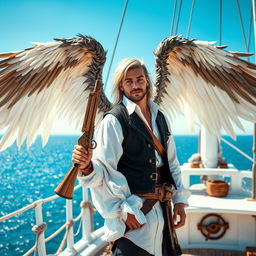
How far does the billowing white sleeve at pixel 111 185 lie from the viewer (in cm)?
134

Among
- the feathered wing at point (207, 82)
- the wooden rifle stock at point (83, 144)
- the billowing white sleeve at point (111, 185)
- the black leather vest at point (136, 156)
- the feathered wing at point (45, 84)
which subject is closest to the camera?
the wooden rifle stock at point (83, 144)

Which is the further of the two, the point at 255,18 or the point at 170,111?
the point at 255,18

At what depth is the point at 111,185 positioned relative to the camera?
135cm

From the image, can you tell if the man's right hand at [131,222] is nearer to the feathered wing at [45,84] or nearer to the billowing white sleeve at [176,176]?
the billowing white sleeve at [176,176]

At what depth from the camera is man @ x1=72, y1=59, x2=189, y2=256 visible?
136 cm

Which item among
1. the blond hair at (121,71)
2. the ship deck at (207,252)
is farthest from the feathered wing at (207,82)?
the ship deck at (207,252)

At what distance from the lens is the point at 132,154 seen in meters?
1.48

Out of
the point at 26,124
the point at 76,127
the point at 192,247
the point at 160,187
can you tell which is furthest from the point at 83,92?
the point at 192,247

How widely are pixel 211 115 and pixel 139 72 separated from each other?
803 millimetres

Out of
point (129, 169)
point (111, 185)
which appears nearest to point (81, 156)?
point (111, 185)

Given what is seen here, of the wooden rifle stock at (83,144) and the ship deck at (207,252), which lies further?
the ship deck at (207,252)

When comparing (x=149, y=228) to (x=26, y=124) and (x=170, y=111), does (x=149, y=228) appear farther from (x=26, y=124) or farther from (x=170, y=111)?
(x=170, y=111)

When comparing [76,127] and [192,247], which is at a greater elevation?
[76,127]

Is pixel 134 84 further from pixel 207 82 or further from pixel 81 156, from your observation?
pixel 207 82
